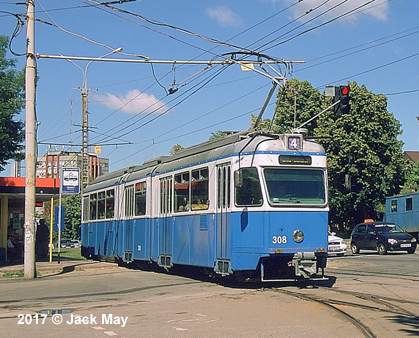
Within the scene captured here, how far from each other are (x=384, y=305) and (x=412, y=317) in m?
1.33

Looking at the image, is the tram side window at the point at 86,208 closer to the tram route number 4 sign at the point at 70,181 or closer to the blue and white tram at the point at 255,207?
the tram route number 4 sign at the point at 70,181

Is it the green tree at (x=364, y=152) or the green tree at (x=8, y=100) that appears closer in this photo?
the green tree at (x=8, y=100)

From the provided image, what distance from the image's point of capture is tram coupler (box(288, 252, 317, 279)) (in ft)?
46.8

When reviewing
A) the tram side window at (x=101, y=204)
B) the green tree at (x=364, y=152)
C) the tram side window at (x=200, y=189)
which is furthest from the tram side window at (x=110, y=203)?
the green tree at (x=364, y=152)

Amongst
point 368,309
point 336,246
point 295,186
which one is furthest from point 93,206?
point 368,309

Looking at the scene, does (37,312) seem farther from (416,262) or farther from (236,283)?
(416,262)

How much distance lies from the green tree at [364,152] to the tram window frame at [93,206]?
25.2 meters

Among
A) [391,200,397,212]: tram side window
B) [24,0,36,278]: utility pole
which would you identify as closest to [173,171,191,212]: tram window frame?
[24,0,36,278]: utility pole

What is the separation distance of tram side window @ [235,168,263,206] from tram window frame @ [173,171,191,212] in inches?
112

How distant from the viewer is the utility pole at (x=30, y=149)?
1961 cm

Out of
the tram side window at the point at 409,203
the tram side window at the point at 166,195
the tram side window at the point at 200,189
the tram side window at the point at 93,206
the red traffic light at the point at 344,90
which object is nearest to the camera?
the tram side window at the point at 200,189

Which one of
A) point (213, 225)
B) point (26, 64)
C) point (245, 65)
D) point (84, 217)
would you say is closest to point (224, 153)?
point (213, 225)

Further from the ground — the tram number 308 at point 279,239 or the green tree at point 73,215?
the green tree at point 73,215

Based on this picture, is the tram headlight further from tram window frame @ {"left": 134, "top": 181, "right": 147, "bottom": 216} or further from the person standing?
the person standing
